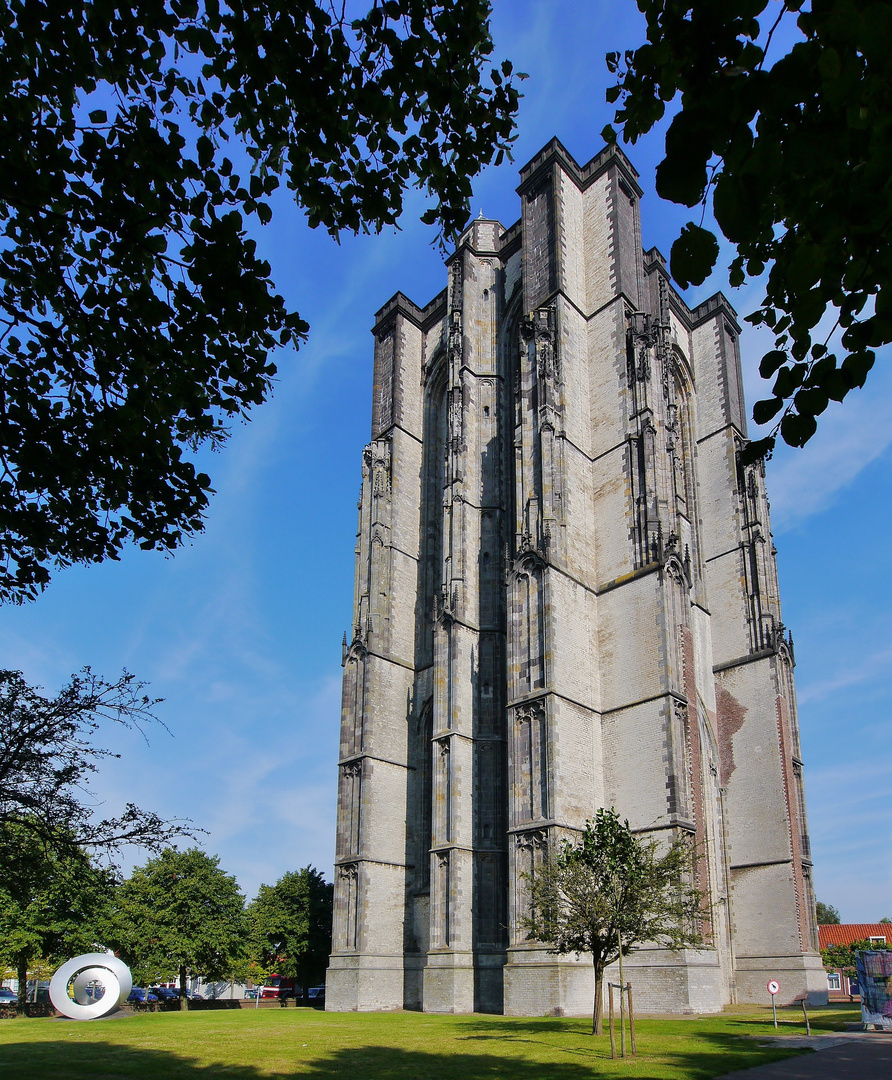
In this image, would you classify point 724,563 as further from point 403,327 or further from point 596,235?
point 403,327

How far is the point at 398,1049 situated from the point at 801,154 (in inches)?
608

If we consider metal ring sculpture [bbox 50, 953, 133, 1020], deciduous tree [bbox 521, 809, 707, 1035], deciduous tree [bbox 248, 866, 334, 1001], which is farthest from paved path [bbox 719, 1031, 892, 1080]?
deciduous tree [bbox 248, 866, 334, 1001]

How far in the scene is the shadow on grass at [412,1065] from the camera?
11.3 metres

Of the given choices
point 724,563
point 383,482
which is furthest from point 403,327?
point 724,563

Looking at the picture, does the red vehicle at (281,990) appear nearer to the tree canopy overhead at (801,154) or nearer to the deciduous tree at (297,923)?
the deciduous tree at (297,923)

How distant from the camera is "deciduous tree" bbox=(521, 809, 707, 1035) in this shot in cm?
1591

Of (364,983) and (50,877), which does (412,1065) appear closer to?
(50,877)

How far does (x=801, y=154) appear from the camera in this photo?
3.26 metres

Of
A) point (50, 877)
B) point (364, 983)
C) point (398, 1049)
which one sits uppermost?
point (50, 877)

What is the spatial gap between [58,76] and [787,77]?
207 inches

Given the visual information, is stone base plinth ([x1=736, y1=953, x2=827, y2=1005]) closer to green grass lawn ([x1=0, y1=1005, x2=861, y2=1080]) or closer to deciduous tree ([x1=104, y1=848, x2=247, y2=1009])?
green grass lawn ([x1=0, y1=1005, x2=861, y2=1080])

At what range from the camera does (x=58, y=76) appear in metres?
6.22

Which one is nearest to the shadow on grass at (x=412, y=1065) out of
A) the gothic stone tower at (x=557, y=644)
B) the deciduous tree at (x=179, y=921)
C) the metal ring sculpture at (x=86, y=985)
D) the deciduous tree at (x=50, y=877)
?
the deciduous tree at (x=50, y=877)

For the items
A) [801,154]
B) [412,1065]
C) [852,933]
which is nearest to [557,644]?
[412,1065]
